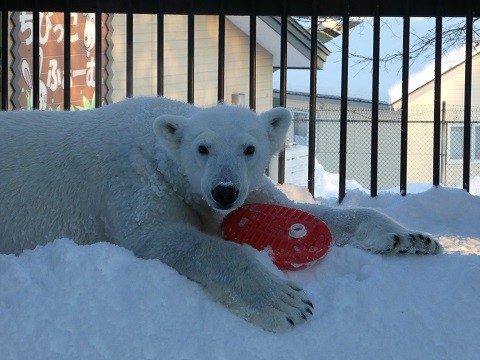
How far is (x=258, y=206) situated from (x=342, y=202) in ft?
7.24

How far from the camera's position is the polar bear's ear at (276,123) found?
3162 millimetres

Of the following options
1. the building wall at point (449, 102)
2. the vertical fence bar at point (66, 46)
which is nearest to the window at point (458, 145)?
the building wall at point (449, 102)

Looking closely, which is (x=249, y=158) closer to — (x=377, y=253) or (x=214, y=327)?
(x=377, y=253)

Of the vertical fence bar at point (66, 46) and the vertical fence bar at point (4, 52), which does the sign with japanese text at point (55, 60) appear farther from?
the vertical fence bar at point (66, 46)

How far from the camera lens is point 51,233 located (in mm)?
3166

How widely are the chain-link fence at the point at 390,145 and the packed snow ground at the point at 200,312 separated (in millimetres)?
14926

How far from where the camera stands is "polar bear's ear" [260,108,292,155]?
10.4 feet

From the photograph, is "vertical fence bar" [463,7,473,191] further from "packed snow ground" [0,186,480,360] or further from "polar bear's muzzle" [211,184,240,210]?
"polar bear's muzzle" [211,184,240,210]

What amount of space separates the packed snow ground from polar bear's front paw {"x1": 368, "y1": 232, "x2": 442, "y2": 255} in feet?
0.31

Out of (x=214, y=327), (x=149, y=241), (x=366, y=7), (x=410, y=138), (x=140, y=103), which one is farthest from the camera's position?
(x=410, y=138)

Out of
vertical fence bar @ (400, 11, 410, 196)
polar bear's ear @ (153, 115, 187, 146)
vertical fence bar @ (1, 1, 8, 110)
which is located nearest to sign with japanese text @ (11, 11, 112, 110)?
vertical fence bar @ (1, 1, 8, 110)

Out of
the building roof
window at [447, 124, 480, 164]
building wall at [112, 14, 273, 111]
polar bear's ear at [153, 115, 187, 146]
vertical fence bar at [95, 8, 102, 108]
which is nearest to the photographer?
polar bear's ear at [153, 115, 187, 146]

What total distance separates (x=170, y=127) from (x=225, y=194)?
1.62 feet

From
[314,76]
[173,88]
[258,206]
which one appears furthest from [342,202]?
[173,88]
